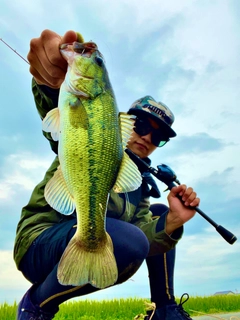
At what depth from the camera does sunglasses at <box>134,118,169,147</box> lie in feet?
14.6

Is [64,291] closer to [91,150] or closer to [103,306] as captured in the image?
[91,150]

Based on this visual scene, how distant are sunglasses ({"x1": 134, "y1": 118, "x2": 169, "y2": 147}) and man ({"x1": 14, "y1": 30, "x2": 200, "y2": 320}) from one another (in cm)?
71

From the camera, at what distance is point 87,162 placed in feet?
6.84

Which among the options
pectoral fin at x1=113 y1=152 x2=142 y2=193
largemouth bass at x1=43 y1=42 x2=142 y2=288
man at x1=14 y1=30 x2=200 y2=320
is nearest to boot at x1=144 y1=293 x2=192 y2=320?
man at x1=14 y1=30 x2=200 y2=320

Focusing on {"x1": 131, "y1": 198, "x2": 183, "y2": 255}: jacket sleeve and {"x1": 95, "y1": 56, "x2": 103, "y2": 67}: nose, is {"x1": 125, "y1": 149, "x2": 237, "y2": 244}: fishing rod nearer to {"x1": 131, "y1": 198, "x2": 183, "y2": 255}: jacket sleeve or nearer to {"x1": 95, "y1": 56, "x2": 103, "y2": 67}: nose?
{"x1": 131, "y1": 198, "x2": 183, "y2": 255}: jacket sleeve

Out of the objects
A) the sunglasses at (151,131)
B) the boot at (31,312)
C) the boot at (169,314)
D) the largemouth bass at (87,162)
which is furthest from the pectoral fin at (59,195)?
the sunglasses at (151,131)

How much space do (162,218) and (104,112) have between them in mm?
1899

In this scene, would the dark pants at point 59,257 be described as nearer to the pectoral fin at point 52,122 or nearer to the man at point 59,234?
the man at point 59,234

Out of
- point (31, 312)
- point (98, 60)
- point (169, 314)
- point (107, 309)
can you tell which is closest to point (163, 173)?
point (169, 314)

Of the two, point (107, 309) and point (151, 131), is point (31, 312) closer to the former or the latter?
point (151, 131)

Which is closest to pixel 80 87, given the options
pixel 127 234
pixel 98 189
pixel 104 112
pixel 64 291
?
pixel 104 112

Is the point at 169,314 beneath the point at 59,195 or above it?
beneath

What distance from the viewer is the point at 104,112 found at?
2.13 metres

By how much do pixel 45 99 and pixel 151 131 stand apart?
179 centimetres
